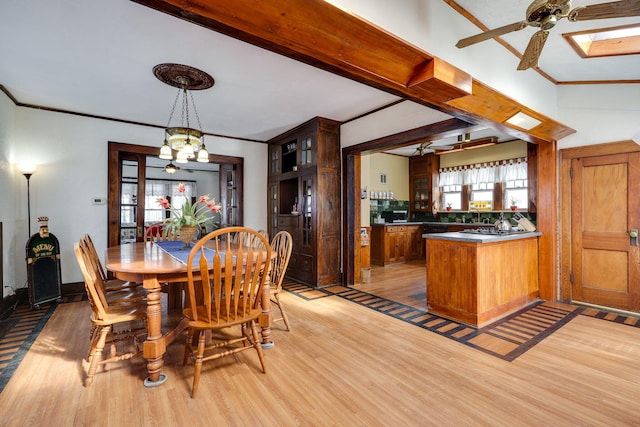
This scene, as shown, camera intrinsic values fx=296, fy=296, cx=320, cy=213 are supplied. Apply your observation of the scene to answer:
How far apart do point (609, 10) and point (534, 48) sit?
0.39 metres

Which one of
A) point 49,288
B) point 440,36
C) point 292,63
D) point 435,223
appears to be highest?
point 292,63

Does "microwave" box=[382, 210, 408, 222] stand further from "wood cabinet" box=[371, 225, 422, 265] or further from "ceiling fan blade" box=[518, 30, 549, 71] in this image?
"ceiling fan blade" box=[518, 30, 549, 71]

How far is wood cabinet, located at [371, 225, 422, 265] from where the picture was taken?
635 cm

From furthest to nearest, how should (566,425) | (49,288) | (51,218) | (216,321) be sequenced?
(51,218), (49,288), (216,321), (566,425)

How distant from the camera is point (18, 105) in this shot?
4.05 metres

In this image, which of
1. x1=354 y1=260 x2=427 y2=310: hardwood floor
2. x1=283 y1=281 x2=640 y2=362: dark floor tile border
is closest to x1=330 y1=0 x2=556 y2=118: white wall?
x1=283 y1=281 x2=640 y2=362: dark floor tile border

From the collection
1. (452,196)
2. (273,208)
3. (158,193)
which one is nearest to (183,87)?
(273,208)

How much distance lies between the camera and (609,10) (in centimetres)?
156

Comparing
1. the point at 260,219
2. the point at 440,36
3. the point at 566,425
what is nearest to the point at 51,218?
the point at 260,219

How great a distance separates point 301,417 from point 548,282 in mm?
3803

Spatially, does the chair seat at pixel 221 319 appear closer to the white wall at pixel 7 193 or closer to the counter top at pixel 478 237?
the counter top at pixel 478 237

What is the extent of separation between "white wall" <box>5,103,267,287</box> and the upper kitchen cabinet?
629cm

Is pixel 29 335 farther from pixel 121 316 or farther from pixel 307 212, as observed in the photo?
pixel 307 212

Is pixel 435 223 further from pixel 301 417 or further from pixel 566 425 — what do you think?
pixel 301 417
